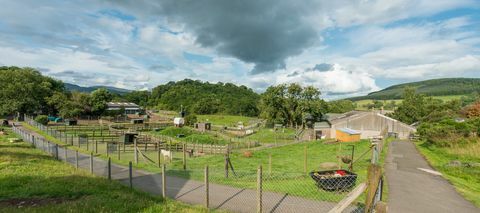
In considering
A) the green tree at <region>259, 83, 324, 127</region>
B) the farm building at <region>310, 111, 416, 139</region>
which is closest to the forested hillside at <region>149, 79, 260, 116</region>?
the green tree at <region>259, 83, 324, 127</region>

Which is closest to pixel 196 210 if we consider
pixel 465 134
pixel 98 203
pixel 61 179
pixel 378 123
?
pixel 98 203

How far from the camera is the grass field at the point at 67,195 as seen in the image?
8.49 m

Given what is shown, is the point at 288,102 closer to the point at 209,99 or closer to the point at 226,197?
the point at 209,99

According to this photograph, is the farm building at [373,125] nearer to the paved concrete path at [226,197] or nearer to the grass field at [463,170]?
the grass field at [463,170]

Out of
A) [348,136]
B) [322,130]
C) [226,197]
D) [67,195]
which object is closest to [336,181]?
[226,197]

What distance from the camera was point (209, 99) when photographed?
121312mm

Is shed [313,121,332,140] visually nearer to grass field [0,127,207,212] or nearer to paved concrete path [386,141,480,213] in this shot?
paved concrete path [386,141,480,213]

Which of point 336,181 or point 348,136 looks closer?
point 336,181

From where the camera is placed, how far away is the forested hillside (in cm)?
11921

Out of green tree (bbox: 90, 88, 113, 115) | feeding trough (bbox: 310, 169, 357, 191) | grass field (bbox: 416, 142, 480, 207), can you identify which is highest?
green tree (bbox: 90, 88, 113, 115)

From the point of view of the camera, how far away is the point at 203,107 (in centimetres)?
11738

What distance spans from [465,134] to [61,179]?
105 ft

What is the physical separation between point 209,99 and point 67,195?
111 metres

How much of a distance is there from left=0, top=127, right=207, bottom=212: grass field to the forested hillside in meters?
104
